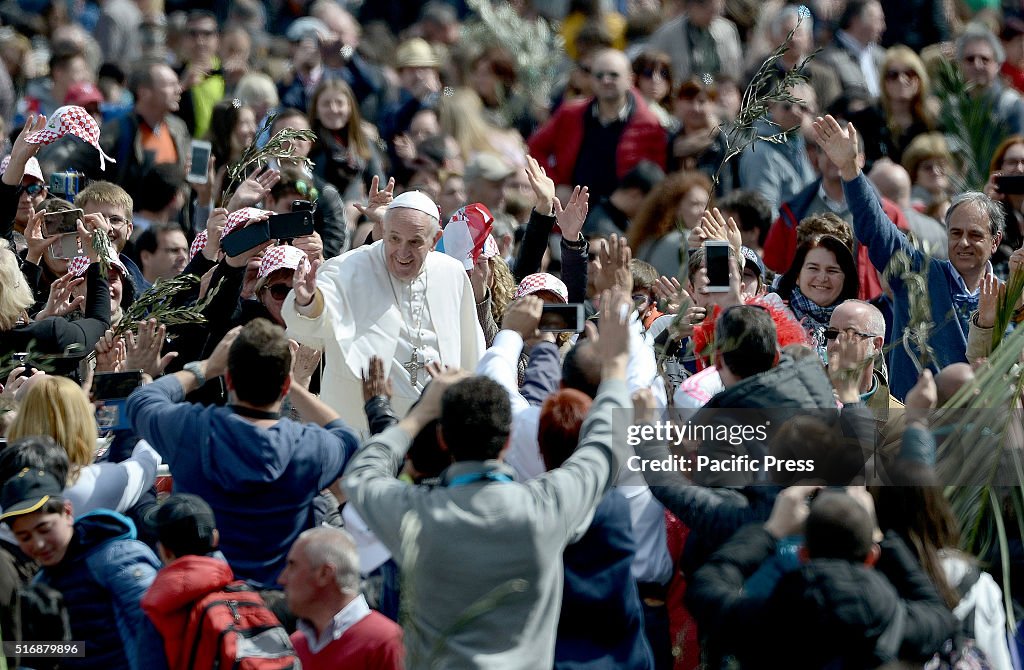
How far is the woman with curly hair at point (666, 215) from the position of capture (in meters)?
8.81

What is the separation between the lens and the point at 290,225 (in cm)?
659

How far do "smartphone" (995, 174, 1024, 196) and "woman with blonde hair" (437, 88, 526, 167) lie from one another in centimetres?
406

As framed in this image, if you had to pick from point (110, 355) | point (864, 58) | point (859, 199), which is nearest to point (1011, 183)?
point (859, 199)

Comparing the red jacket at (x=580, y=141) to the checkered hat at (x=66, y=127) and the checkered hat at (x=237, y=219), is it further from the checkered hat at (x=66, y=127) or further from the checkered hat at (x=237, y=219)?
the checkered hat at (x=237, y=219)

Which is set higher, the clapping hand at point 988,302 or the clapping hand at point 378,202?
the clapping hand at point 378,202

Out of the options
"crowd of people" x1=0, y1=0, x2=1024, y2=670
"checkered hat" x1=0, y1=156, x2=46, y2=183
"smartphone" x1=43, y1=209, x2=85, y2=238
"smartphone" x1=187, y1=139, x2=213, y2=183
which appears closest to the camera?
"crowd of people" x1=0, y1=0, x2=1024, y2=670

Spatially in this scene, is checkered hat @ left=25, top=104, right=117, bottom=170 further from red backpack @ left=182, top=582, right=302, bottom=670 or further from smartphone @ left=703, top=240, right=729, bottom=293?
red backpack @ left=182, top=582, right=302, bottom=670

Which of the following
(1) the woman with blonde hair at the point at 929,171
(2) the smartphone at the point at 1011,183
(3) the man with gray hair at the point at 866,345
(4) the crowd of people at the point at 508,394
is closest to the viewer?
(4) the crowd of people at the point at 508,394

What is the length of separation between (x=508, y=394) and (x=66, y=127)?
363 centimetres

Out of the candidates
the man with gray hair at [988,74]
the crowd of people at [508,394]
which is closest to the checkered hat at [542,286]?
the crowd of people at [508,394]

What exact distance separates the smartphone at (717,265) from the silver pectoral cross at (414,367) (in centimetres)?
130

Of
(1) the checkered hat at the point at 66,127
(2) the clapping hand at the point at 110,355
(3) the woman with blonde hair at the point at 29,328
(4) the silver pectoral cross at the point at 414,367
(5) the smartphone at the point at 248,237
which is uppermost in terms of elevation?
(1) the checkered hat at the point at 66,127

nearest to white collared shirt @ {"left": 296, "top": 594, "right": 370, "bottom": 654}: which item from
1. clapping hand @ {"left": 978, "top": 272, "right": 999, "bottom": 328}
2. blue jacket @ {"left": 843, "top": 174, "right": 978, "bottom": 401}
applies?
clapping hand @ {"left": 978, "top": 272, "right": 999, "bottom": 328}

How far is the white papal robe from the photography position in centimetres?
667
